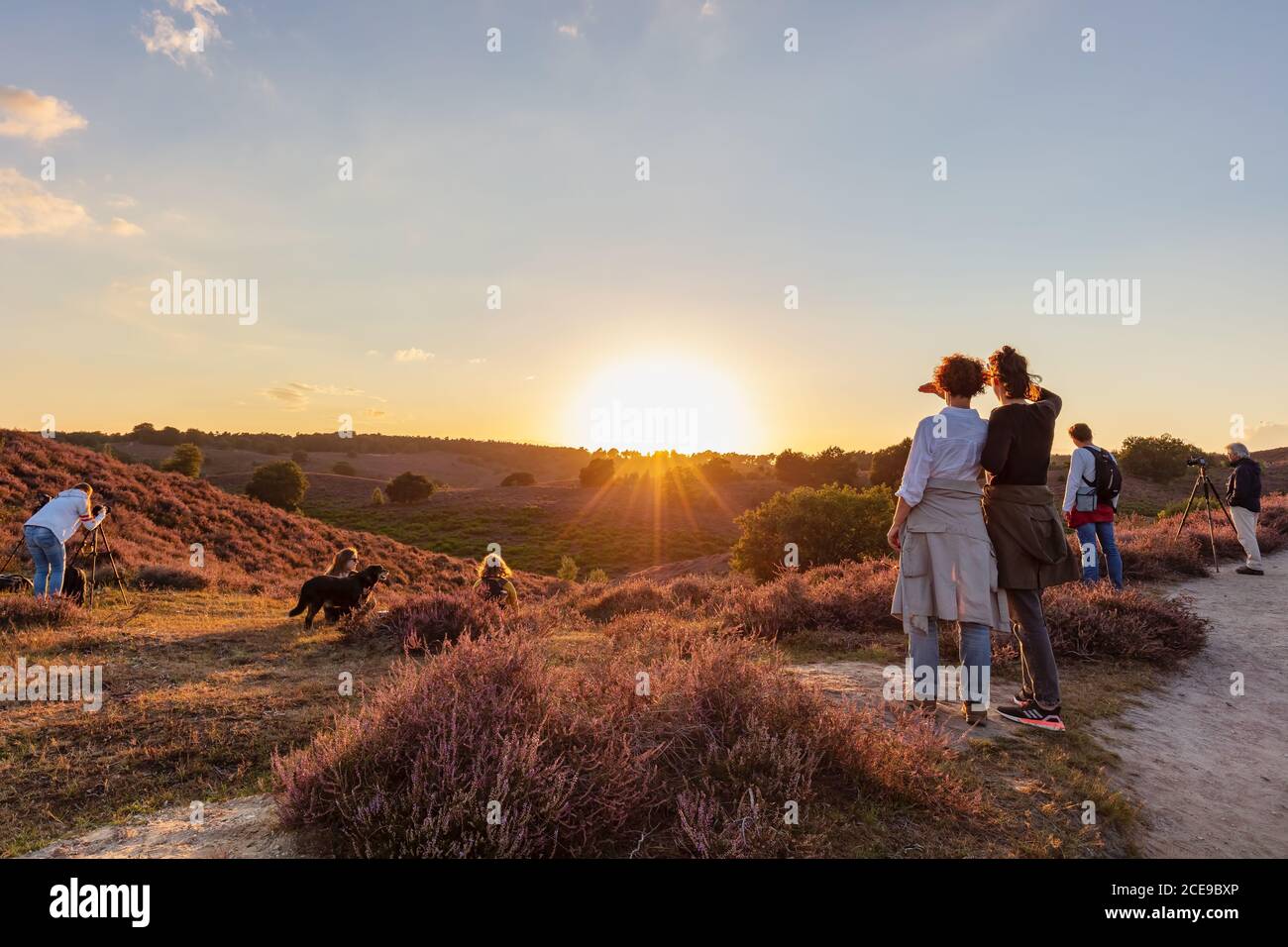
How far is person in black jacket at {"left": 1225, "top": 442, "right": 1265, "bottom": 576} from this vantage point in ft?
37.4

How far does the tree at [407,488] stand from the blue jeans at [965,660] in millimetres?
58071

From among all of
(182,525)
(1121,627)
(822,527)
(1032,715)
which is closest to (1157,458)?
(822,527)

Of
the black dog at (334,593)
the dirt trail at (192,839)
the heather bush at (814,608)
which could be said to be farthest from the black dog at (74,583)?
the heather bush at (814,608)

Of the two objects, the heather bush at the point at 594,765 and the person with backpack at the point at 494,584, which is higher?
the heather bush at the point at 594,765

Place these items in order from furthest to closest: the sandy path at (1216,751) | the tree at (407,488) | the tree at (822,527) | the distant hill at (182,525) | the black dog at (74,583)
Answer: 1. the tree at (407,488)
2. the tree at (822,527)
3. the distant hill at (182,525)
4. the black dog at (74,583)
5. the sandy path at (1216,751)

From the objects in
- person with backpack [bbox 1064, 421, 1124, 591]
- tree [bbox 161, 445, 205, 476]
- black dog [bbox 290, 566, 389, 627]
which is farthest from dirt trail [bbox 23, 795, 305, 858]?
tree [bbox 161, 445, 205, 476]

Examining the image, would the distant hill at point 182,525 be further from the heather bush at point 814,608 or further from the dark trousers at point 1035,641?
the dark trousers at point 1035,641

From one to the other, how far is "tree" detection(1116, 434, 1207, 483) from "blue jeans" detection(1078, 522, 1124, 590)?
38.3 m

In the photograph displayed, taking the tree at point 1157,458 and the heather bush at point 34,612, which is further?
the tree at point 1157,458

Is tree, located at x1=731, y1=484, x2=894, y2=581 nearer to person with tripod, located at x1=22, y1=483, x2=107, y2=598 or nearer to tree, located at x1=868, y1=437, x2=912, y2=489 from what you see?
person with tripod, located at x1=22, y1=483, x2=107, y2=598

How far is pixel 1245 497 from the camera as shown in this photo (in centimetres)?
1156

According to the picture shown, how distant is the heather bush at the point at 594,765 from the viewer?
2.89 meters
